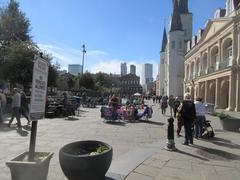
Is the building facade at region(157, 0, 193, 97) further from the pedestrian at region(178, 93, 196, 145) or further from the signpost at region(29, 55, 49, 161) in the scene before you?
the signpost at region(29, 55, 49, 161)

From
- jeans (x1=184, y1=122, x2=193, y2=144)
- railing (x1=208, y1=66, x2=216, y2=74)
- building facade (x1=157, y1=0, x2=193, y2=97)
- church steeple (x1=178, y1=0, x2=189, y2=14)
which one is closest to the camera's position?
jeans (x1=184, y1=122, x2=193, y2=144)

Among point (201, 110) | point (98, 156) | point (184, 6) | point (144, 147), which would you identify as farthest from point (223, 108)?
point (184, 6)

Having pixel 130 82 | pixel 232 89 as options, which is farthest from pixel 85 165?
pixel 130 82

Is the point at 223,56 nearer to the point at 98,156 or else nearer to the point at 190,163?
the point at 190,163

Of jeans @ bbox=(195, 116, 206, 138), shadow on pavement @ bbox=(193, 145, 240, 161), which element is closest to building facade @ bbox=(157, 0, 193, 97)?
jeans @ bbox=(195, 116, 206, 138)

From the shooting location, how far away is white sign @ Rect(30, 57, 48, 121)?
17.8 ft

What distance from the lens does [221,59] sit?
37.6m

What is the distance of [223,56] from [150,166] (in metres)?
32.2

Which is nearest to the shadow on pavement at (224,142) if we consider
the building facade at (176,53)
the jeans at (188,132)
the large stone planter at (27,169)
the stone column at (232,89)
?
the jeans at (188,132)

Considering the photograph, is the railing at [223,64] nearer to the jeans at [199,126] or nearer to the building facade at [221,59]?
the building facade at [221,59]

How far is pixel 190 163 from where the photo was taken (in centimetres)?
823

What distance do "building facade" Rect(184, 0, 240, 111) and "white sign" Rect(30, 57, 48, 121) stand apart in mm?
28597

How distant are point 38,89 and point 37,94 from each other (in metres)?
0.09

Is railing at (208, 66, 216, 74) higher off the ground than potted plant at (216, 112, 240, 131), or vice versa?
railing at (208, 66, 216, 74)
